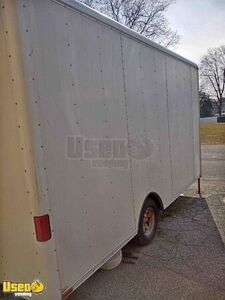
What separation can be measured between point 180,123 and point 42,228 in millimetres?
3765

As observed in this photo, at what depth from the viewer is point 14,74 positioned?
6.41ft

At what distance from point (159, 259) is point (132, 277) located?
559 millimetres

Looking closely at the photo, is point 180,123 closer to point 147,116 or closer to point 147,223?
point 147,116

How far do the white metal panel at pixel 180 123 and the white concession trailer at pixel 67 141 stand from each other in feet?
3.86

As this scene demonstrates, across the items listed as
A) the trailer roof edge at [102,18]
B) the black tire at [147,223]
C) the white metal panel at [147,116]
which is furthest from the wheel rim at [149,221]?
the trailer roof edge at [102,18]

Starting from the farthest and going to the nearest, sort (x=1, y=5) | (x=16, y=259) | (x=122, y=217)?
(x=122, y=217), (x=16, y=259), (x=1, y=5)

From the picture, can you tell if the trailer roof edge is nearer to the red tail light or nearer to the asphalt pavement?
the red tail light

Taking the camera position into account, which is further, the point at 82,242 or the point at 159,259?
the point at 159,259

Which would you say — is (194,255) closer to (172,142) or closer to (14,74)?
(172,142)

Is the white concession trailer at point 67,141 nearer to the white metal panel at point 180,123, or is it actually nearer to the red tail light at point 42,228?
the red tail light at point 42,228

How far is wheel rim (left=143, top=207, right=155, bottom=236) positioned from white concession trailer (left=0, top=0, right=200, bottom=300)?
13.4 inches

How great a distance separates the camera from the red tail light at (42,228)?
82.7 inches

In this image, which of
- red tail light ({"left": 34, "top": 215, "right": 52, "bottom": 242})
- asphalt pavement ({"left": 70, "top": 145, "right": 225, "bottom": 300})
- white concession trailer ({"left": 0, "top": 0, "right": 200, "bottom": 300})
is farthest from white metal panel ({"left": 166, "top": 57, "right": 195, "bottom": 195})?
red tail light ({"left": 34, "top": 215, "right": 52, "bottom": 242})

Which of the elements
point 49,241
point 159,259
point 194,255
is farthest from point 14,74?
point 194,255
